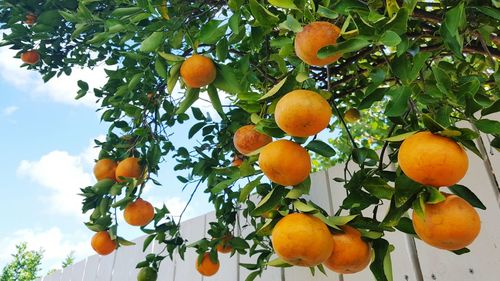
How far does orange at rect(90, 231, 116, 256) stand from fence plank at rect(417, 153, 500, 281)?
129 centimetres

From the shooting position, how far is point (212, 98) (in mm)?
1281

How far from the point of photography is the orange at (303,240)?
787mm

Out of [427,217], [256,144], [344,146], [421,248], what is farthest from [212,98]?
[344,146]

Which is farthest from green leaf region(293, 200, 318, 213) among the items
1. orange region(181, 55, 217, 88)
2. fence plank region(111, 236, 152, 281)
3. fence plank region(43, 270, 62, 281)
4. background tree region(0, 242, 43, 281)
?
background tree region(0, 242, 43, 281)

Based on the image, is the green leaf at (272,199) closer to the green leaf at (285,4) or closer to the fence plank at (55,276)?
the green leaf at (285,4)

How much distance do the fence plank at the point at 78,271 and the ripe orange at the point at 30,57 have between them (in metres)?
2.34

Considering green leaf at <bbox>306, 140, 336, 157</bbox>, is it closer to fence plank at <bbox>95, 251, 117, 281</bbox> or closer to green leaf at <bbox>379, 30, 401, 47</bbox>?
green leaf at <bbox>379, 30, 401, 47</bbox>

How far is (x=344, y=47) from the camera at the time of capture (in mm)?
830

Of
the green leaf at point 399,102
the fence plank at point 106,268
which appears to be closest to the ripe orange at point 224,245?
the green leaf at point 399,102

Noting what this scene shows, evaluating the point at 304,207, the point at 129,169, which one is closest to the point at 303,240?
the point at 304,207

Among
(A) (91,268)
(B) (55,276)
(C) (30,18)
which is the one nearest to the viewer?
(C) (30,18)

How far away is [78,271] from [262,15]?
3829mm

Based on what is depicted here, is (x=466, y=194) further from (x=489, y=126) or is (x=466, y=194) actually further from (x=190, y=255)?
(x=190, y=255)

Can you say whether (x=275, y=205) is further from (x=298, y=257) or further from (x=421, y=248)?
(x=421, y=248)
